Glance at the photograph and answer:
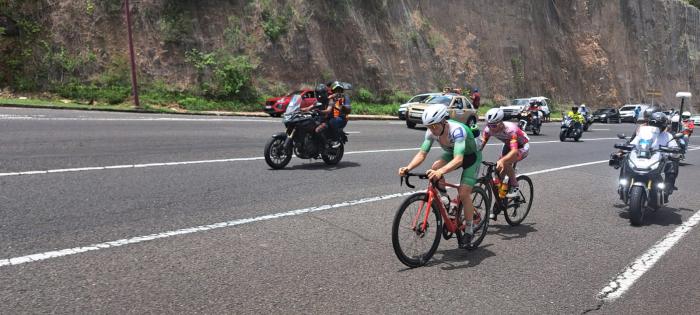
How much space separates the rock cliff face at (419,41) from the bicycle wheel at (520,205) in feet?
78.1

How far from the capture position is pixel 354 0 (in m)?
37.6

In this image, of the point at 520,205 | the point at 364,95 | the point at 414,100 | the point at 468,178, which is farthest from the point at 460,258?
the point at 364,95

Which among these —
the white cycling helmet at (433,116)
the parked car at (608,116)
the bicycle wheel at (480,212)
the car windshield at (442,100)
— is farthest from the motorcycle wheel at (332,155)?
the parked car at (608,116)

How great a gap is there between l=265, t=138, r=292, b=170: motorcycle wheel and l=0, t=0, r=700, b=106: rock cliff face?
19141mm

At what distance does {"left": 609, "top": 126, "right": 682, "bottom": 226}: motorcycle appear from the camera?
7.45m

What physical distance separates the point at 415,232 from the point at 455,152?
91cm

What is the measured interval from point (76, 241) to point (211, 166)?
5.12 m

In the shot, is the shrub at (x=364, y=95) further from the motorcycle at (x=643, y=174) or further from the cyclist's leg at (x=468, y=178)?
the cyclist's leg at (x=468, y=178)

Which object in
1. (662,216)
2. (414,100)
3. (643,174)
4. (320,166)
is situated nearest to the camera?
(643,174)

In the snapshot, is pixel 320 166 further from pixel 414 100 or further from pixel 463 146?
pixel 414 100

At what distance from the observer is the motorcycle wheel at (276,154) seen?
1055 centimetres

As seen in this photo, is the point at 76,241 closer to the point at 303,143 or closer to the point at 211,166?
the point at 211,166

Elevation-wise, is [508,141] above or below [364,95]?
below

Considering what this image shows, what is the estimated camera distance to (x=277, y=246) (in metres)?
5.60
